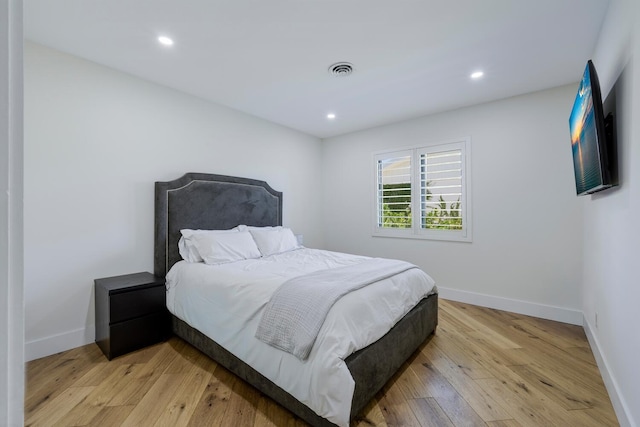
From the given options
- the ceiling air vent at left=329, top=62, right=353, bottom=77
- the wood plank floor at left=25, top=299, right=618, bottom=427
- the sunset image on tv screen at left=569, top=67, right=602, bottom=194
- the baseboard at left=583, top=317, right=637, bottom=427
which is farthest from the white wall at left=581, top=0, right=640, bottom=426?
the ceiling air vent at left=329, top=62, right=353, bottom=77

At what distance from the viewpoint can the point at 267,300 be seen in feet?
6.26

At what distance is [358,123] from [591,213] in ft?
9.52

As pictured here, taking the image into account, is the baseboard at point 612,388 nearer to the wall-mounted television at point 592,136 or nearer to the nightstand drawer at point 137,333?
the wall-mounted television at point 592,136

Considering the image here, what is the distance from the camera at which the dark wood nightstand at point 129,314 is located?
234 centimetres

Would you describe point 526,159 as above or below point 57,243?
above

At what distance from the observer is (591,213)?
2.59 m

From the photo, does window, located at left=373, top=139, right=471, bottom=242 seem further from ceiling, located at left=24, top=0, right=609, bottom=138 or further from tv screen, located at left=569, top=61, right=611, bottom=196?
tv screen, located at left=569, top=61, right=611, bottom=196

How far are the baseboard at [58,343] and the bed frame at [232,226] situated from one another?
0.73 meters

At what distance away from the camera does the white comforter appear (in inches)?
59.5

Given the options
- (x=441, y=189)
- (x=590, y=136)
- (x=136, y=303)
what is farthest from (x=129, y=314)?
(x=441, y=189)

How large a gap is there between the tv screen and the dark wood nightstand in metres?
3.40

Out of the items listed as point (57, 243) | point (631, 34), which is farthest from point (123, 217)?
point (631, 34)

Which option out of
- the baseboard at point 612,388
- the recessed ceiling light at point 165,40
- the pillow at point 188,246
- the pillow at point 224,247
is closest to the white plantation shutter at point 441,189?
the baseboard at point 612,388

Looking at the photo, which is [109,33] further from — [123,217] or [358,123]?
[358,123]
